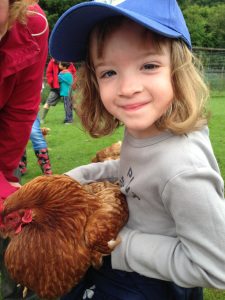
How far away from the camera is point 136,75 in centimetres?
140

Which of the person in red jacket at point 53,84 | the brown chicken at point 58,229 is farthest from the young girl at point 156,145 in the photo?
the person in red jacket at point 53,84

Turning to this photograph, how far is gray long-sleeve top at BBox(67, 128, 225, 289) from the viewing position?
1312 mm

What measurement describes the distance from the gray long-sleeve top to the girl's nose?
202mm

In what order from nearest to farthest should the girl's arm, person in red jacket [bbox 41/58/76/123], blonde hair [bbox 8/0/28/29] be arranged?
1. the girl's arm
2. blonde hair [bbox 8/0/28/29]
3. person in red jacket [bbox 41/58/76/123]

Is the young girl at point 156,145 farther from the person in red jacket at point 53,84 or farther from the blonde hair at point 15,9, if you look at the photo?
the person in red jacket at point 53,84

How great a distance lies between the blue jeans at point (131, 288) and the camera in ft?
5.15

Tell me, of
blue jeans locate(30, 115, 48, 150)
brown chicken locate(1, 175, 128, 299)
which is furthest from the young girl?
blue jeans locate(30, 115, 48, 150)

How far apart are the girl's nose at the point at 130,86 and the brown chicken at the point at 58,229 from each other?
0.54 metres

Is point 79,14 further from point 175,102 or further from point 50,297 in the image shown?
point 50,297

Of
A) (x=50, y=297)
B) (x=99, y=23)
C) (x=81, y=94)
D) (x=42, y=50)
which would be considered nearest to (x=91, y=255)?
(x=50, y=297)

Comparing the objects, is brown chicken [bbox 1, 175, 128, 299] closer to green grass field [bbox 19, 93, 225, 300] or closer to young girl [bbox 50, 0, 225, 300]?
young girl [bbox 50, 0, 225, 300]

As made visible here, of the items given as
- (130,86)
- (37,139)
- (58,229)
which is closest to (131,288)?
(58,229)

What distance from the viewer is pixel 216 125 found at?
9414mm

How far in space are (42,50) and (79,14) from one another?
30.9 inches
